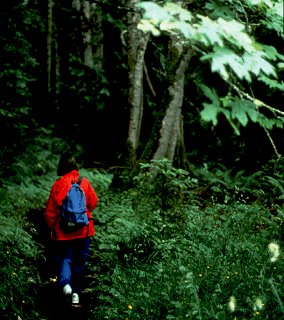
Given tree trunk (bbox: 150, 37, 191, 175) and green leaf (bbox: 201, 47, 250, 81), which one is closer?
green leaf (bbox: 201, 47, 250, 81)

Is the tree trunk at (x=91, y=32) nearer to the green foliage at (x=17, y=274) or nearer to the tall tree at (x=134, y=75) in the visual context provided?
the tall tree at (x=134, y=75)

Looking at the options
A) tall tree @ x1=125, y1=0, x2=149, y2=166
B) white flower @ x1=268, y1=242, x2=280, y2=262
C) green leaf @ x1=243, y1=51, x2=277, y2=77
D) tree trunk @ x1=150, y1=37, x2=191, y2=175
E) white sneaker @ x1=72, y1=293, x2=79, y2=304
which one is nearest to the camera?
green leaf @ x1=243, y1=51, x2=277, y2=77

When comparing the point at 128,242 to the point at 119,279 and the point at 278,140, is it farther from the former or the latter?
the point at 278,140

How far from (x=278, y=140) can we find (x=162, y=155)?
15.2 ft

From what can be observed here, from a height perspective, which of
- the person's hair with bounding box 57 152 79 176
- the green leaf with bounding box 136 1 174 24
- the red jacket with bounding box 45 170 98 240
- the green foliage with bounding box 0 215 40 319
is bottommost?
the green foliage with bounding box 0 215 40 319

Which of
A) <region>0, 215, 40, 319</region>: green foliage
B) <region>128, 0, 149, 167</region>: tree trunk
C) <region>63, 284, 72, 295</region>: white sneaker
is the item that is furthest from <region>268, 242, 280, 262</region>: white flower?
<region>128, 0, 149, 167</region>: tree trunk

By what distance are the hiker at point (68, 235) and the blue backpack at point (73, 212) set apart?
5 centimetres

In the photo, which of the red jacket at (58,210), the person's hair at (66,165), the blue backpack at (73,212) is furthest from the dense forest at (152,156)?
the person's hair at (66,165)

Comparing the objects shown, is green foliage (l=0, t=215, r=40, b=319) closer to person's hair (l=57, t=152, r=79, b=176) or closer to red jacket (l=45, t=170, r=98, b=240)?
red jacket (l=45, t=170, r=98, b=240)

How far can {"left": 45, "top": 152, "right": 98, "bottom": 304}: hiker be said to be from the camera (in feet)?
19.0

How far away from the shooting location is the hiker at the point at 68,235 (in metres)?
5.80

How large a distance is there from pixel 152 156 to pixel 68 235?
3763 mm

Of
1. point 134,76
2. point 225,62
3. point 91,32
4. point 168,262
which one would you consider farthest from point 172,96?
point 91,32

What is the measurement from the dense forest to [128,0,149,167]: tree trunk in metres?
0.02
